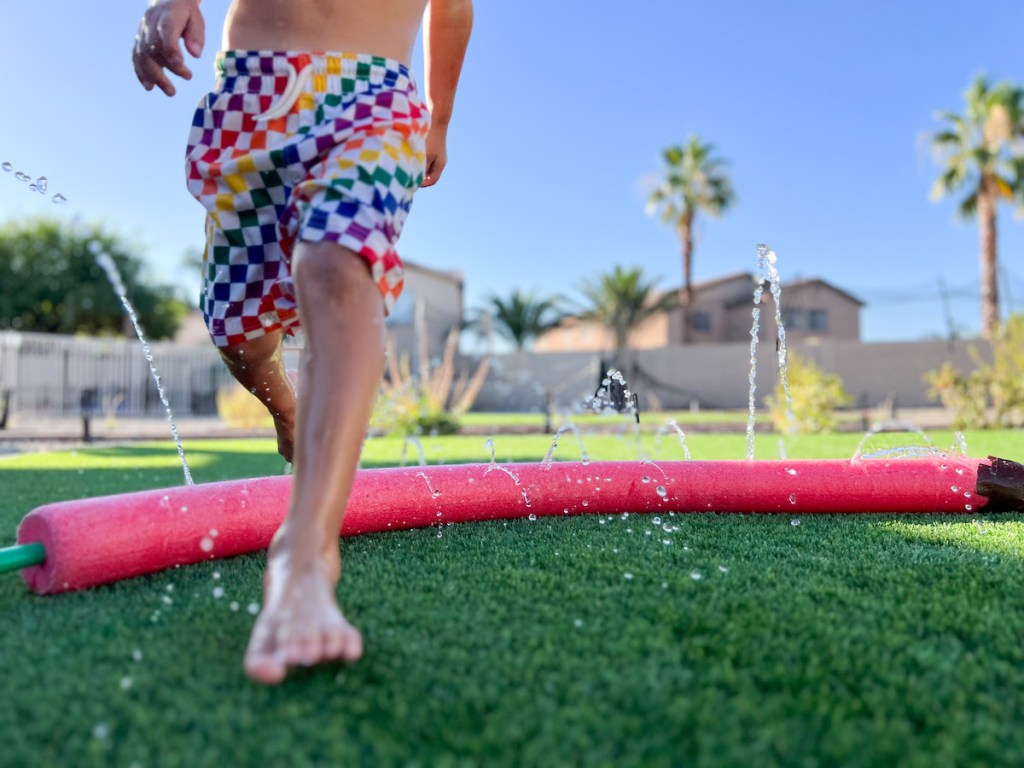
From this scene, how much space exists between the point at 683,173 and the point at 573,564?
29956 mm

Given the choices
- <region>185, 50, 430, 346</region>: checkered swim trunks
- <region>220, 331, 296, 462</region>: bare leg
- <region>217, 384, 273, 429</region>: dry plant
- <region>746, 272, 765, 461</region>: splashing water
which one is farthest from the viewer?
<region>217, 384, 273, 429</region>: dry plant

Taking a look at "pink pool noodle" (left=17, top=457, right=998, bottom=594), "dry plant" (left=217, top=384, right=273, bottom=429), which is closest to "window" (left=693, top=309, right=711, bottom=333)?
"dry plant" (left=217, top=384, right=273, bottom=429)

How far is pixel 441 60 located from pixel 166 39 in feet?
2.05

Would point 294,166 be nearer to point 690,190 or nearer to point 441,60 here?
point 441,60

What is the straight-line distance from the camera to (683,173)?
98.1ft

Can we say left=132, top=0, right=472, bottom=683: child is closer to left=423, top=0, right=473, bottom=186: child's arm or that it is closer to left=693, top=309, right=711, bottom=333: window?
left=423, top=0, right=473, bottom=186: child's arm

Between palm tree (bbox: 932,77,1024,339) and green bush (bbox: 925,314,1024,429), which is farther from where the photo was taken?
palm tree (bbox: 932,77,1024,339)

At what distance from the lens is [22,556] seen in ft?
5.23

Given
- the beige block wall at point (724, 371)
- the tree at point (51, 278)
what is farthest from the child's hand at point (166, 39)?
the tree at point (51, 278)

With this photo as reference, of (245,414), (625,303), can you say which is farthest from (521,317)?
(245,414)

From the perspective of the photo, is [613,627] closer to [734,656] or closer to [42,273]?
[734,656]

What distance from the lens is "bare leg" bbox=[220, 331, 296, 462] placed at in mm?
1822

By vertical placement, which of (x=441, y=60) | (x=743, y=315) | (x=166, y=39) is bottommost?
(x=166, y=39)

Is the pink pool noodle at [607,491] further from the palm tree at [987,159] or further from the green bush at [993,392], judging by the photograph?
the palm tree at [987,159]
